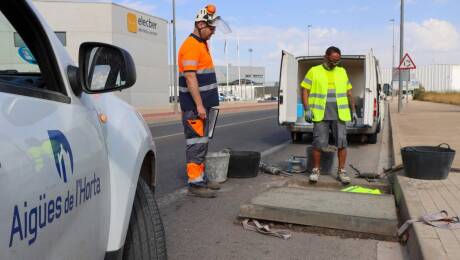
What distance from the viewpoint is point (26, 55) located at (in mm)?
2459

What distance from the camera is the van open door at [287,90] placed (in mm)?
11469

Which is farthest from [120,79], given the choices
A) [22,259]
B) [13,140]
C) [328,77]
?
[328,77]

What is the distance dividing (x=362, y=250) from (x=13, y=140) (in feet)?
11.0

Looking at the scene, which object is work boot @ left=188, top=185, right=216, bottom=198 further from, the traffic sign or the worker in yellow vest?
the traffic sign

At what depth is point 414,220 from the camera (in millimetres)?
4512

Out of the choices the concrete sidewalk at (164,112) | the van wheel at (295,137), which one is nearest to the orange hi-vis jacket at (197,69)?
the van wheel at (295,137)

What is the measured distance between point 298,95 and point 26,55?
1063 centimetres

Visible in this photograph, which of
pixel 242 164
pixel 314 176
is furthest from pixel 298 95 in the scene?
pixel 314 176

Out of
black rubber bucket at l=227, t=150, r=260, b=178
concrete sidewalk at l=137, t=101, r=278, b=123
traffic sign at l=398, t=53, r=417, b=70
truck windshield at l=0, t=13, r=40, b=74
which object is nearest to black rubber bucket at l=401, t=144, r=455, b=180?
black rubber bucket at l=227, t=150, r=260, b=178

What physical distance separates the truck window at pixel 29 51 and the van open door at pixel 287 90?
9.20 meters

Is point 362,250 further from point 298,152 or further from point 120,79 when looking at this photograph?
point 298,152

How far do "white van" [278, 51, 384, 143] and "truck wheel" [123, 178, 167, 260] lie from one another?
8.70 metres

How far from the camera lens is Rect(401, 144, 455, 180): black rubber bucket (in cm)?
632

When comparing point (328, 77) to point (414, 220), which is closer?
point (414, 220)
